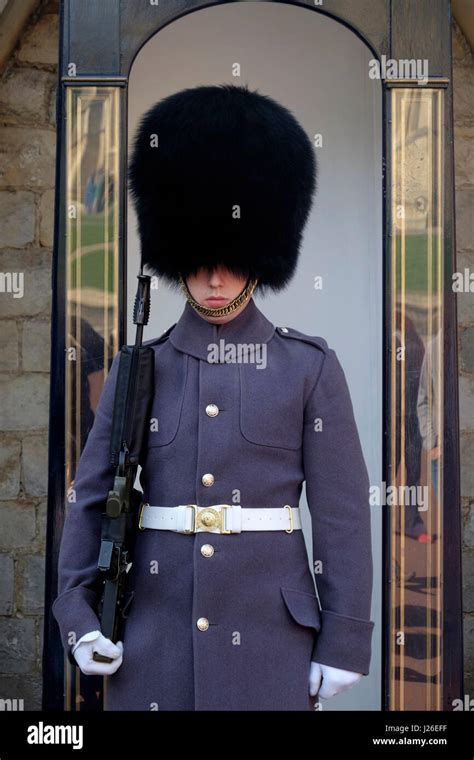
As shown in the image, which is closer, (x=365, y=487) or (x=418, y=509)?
(x=365, y=487)

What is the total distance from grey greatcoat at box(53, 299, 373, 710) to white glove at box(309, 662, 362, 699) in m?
0.02

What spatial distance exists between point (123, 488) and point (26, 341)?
191cm

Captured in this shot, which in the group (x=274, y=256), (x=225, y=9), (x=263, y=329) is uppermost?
(x=225, y=9)

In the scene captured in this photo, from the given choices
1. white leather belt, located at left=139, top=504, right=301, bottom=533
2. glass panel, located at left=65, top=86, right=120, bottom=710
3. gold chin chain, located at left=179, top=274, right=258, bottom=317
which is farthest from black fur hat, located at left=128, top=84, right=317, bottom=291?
white leather belt, located at left=139, top=504, right=301, bottom=533

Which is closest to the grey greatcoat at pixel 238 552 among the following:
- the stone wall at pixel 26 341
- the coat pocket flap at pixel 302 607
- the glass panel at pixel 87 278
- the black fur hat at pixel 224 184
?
the coat pocket flap at pixel 302 607

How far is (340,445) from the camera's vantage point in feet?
6.91

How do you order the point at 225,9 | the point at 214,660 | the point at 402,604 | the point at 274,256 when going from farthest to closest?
the point at 225,9, the point at 402,604, the point at 274,256, the point at 214,660

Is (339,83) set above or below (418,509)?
above

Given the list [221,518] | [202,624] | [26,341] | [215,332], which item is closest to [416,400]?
[215,332]

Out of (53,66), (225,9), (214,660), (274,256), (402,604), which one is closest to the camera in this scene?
(214,660)

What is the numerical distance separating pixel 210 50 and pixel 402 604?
6.58 ft

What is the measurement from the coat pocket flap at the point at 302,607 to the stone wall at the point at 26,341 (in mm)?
1909

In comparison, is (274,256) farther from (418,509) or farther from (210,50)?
(210,50)
